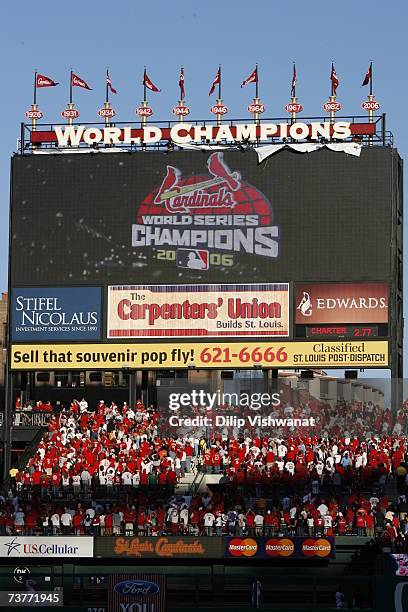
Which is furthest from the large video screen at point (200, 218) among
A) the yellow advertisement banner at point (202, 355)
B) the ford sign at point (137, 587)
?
the ford sign at point (137, 587)

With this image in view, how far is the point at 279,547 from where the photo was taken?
37.3 meters

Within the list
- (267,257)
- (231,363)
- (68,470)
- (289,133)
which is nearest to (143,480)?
(68,470)

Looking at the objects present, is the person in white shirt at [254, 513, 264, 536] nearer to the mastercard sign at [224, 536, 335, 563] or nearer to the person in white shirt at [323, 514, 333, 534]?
the mastercard sign at [224, 536, 335, 563]

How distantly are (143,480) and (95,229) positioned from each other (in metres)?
8.54

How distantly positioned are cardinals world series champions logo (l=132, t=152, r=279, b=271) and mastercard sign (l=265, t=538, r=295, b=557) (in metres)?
10.4

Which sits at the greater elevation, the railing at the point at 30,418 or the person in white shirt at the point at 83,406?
the person in white shirt at the point at 83,406

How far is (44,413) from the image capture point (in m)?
46.7

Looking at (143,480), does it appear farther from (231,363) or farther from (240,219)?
(240,219)

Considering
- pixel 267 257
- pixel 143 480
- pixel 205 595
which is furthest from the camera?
pixel 267 257

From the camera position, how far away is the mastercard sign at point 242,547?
37.5m

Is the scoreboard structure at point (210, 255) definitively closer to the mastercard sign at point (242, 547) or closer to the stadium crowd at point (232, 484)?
the stadium crowd at point (232, 484)

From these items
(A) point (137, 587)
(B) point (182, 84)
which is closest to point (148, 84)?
(B) point (182, 84)

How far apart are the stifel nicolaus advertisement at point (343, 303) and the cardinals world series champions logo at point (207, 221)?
1.74 metres

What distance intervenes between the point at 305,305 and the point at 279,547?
9377 mm
